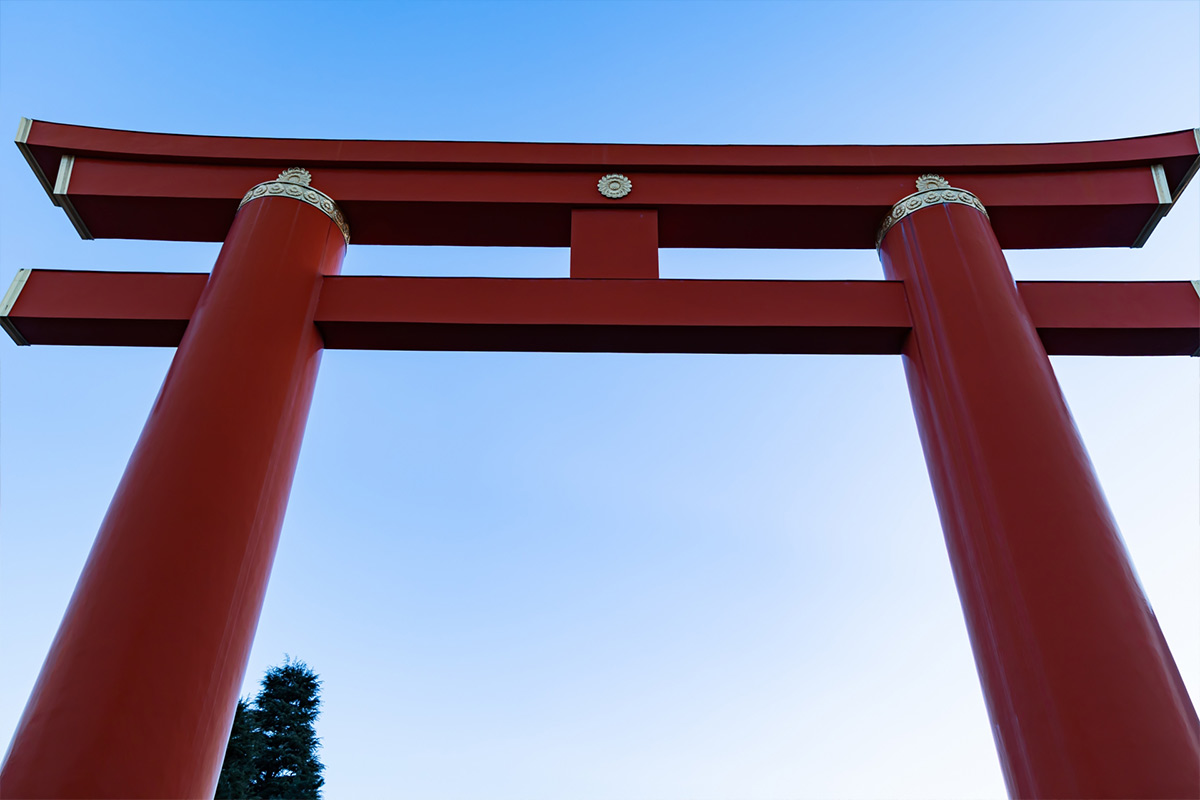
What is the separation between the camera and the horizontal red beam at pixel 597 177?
5250mm

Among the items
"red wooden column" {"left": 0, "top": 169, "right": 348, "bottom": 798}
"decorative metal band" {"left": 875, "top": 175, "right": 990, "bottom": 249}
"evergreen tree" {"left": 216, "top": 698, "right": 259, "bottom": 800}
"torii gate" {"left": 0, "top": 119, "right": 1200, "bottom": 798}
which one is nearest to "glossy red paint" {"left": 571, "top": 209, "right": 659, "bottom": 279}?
"torii gate" {"left": 0, "top": 119, "right": 1200, "bottom": 798}

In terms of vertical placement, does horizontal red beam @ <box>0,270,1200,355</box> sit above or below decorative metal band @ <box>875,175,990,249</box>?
below

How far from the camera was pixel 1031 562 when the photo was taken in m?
3.56

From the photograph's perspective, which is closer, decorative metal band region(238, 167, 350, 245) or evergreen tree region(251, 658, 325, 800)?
decorative metal band region(238, 167, 350, 245)

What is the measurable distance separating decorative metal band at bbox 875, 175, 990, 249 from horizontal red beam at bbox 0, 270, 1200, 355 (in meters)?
0.61

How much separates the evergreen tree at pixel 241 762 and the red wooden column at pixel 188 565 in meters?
9.17

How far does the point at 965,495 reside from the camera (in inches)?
154

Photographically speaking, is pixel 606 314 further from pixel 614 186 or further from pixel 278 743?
pixel 278 743

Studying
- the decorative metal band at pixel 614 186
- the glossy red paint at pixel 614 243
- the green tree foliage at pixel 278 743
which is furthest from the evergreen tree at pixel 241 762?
the decorative metal band at pixel 614 186

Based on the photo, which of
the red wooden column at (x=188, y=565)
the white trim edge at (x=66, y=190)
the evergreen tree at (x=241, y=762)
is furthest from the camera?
the evergreen tree at (x=241, y=762)

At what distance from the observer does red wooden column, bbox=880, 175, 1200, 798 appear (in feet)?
10.3

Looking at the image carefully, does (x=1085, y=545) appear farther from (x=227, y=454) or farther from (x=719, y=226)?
(x=227, y=454)

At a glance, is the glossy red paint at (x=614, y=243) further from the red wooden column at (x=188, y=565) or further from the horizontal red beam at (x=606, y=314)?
the red wooden column at (x=188, y=565)

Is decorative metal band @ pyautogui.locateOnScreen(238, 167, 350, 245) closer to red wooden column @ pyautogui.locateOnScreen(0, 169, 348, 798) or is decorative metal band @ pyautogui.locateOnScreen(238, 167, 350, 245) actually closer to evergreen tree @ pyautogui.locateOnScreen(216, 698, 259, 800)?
red wooden column @ pyautogui.locateOnScreen(0, 169, 348, 798)
